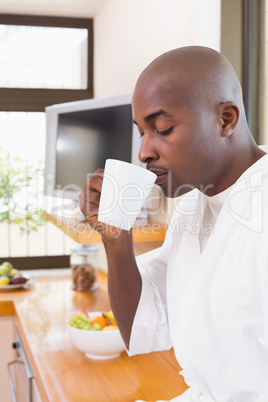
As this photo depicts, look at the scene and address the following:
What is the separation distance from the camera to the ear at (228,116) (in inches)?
30.8

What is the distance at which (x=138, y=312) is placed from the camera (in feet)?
3.22

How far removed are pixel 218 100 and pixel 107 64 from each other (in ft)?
6.75

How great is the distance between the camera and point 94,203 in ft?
2.90

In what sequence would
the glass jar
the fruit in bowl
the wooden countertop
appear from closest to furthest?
the wooden countertop → the glass jar → the fruit in bowl

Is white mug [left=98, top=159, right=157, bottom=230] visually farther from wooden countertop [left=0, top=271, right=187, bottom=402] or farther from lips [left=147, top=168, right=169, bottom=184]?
wooden countertop [left=0, top=271, right=187, bottom=402]

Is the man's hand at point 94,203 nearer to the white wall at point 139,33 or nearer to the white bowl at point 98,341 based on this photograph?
the white bowl at point 98,341

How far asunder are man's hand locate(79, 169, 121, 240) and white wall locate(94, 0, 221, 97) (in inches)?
32.5

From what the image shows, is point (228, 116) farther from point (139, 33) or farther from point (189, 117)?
point (139, 33)

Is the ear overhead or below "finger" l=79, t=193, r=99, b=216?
overhead

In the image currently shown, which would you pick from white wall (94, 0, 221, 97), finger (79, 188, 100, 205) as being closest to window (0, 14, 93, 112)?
white wall (94, 0, 221, 97)

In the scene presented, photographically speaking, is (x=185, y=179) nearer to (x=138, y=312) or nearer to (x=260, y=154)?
(x=260, y=154)

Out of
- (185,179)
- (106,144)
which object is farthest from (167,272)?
(106,144)

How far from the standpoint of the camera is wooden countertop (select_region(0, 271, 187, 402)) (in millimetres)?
1273

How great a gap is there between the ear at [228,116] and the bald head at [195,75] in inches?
0.5
